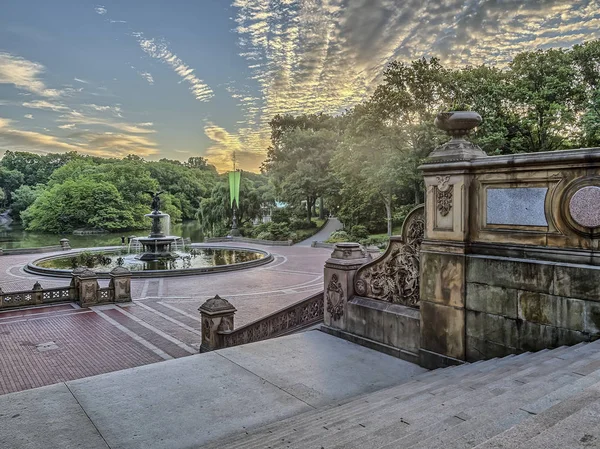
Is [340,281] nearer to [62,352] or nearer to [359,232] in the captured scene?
[62,352]

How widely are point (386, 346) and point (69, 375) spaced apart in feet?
21.6

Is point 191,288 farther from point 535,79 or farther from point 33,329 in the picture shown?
point 535,79

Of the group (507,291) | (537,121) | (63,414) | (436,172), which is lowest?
(63,414)

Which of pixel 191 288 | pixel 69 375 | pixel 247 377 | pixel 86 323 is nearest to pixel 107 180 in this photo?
pixel 191 288

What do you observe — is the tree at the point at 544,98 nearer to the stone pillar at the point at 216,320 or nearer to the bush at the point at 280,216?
the stone pillar at the point at 216,320

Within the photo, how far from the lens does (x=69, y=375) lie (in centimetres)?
888

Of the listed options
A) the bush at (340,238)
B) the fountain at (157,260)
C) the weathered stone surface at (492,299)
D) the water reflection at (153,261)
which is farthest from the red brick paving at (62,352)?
the bush at (340,238)

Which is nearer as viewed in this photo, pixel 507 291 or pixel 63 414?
pixel 63 414

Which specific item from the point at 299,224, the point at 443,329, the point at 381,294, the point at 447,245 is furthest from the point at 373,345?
the point at 299,224

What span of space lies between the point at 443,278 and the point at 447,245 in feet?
1.51

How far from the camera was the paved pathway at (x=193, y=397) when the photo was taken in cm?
432

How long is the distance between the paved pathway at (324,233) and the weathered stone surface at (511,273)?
119 feet

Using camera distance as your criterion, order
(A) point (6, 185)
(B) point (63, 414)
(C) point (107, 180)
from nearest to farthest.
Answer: (B) point (63, 414) → (C) point (107, 180) → (A) point (6, 185)

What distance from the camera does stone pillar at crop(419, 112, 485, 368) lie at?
564 cm
